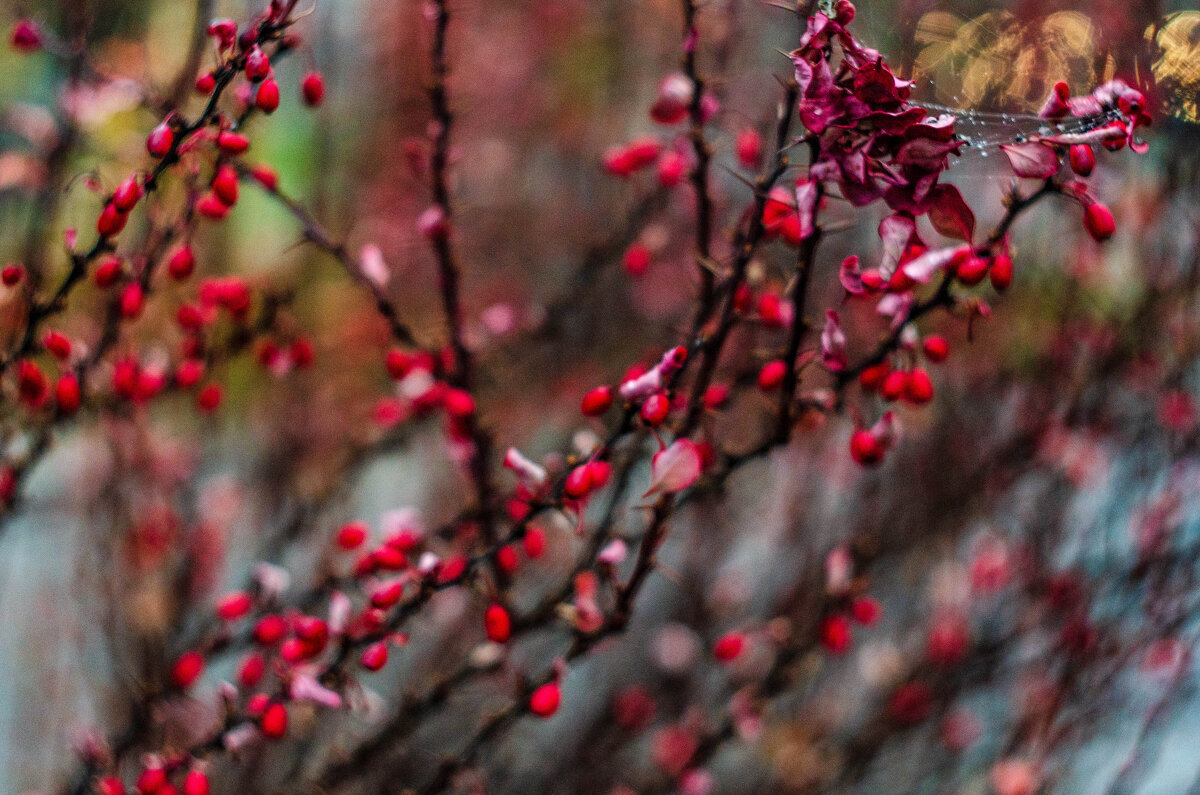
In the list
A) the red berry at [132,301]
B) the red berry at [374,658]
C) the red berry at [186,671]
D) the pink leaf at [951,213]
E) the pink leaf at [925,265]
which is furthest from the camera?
the red berry at [186,671]

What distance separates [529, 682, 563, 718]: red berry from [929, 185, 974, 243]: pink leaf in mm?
598

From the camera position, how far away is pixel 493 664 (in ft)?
3.76

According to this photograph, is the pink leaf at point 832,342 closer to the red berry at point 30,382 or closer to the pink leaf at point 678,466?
the pink leaf at point 678,466

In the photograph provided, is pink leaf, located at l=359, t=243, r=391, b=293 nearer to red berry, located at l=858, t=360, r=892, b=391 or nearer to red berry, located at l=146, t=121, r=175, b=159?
red berry, located at l=146, t=121, r=175, b=159

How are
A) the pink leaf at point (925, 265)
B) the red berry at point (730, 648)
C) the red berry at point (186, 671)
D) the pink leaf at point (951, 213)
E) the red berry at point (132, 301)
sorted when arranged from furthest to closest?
the red berry at point (730, 648), the red berry at point (186, 671), the red berry at point (132, 301), the pink leaf at point (925, 265), the pink leaf at point (951, 213)

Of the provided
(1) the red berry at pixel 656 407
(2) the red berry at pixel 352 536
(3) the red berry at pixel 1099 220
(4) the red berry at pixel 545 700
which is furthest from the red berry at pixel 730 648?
(3) the red berry at pixel 1099 220

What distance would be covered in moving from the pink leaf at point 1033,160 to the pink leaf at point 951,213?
0.06m

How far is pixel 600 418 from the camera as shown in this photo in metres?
1.15

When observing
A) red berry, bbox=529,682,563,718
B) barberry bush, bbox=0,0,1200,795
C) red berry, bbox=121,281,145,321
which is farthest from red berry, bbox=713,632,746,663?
red berry, bbox=121,281,145,321

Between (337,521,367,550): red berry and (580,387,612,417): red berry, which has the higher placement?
(580,387,612,417): red berry

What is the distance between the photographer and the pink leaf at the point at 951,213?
0.63 meters

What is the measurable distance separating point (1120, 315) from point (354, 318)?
8.26ft

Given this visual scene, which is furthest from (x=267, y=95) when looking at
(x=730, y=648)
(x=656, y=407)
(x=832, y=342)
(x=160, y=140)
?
(x=730, y=648)

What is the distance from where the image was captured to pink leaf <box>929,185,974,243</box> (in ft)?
2.07
